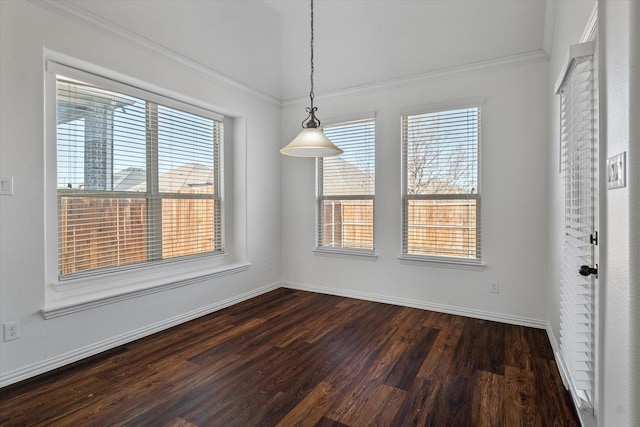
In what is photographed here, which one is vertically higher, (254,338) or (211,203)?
(211,203)

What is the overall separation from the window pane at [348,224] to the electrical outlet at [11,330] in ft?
10.8

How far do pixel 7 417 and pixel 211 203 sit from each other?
104 inches

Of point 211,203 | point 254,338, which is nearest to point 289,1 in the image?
point 211,203

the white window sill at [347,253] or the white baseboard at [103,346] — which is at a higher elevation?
the white window sill at [347,253]

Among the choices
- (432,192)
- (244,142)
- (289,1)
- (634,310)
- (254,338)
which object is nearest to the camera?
(634,310)

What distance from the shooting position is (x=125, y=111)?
3.19 meters

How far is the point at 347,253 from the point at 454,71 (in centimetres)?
255

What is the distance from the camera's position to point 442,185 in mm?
3928

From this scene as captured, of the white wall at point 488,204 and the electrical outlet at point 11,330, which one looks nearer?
the electrical outlet at point 11,330

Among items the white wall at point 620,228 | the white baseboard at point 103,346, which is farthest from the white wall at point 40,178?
the white wall at point 620,228

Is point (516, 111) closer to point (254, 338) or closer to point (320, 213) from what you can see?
point (320, 213)

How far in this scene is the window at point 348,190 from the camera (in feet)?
14.5

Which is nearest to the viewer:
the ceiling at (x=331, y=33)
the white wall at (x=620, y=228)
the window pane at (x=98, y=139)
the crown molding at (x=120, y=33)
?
the white wall at (x=620, y=228)

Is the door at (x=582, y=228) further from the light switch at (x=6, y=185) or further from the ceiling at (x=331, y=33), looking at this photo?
the light switch at (x=6, y=185)
